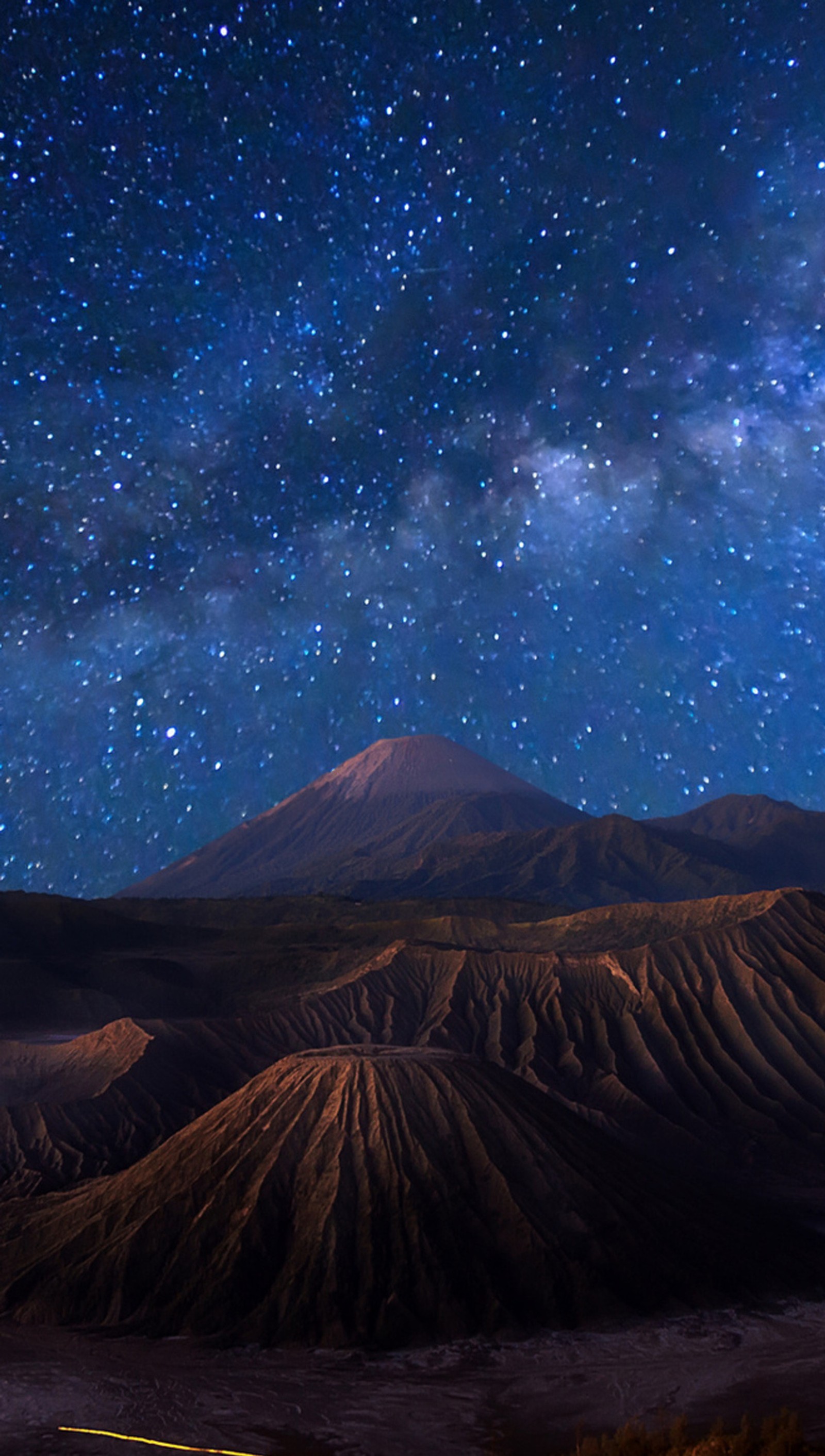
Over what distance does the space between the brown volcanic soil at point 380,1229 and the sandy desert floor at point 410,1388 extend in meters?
1.10

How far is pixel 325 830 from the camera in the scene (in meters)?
186

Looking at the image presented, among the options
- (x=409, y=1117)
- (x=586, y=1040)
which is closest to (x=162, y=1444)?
(x=409, y=1117)

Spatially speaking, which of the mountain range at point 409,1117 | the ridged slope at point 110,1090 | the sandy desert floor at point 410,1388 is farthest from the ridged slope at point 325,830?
the sandy desert floor at point 410,1388

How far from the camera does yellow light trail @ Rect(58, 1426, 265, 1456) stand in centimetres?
1664

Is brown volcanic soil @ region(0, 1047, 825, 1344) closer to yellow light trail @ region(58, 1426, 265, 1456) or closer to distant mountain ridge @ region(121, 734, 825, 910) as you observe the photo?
yellow light trail @ region(58, 1426, 265, 1456)

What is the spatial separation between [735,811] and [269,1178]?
531ft

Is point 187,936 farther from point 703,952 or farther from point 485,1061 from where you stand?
point 485,1061

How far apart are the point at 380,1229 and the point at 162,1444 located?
8.37 metres

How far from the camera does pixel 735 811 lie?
17738 centimetres

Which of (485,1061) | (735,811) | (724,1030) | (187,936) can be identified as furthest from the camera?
(735,811)

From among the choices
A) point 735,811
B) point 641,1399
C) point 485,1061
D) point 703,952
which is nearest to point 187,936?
point 703,952

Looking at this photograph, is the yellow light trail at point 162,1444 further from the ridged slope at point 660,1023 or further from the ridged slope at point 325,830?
the ridged slope at point 325,830

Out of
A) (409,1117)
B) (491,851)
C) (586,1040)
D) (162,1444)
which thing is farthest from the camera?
(491,851)

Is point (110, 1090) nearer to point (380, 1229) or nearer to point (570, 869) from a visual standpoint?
point (380, 1229)
